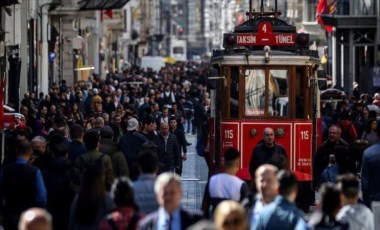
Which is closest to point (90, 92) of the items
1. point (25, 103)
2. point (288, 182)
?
point (25, 103)

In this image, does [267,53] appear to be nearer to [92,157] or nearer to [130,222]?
[92,157]

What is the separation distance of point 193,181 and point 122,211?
17846 millimetres

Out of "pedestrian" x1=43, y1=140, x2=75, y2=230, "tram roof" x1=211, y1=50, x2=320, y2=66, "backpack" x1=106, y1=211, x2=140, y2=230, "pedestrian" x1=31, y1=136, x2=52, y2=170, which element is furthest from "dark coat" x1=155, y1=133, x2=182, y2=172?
"backpack" x1=106, y1=211, x2=140, y2=230

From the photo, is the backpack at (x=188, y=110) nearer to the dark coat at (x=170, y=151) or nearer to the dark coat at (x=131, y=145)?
the dark coat at (x=170, y=151)

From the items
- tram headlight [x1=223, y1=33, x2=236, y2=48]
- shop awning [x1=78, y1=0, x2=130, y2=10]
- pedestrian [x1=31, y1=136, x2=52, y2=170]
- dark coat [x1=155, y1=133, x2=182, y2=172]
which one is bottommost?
dark coat [x1=155, y1=133, x2=182, y2=172]

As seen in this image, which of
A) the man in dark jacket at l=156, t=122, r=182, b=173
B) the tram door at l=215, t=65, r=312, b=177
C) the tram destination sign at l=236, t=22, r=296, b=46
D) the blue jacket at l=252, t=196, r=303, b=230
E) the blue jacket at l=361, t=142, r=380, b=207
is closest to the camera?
the blue jacket at l=252, t=196, r=303, b=230

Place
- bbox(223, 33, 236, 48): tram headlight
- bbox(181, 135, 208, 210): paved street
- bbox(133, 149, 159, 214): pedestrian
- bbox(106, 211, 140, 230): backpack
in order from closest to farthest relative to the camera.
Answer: bbox(106, 211, 140, 230): backpack, bbox(133, 149, 159, 214): pedestrian, bbox(223, 33, 236, 48): tram headlight, bbox(181, 135, 208, 210): paved street

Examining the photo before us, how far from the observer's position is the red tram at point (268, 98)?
2294cm

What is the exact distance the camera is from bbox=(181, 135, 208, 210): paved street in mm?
25000

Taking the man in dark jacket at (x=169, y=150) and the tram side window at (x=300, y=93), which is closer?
the tram side window at (x=300, y=93)


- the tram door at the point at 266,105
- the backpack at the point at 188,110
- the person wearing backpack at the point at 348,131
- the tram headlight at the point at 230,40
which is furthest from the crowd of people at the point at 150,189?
the backpack at the point at 188,110

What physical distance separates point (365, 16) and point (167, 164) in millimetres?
32253

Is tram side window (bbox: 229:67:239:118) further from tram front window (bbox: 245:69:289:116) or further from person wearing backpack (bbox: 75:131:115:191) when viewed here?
person wearing backpack (bbox: 75:131:115:191)

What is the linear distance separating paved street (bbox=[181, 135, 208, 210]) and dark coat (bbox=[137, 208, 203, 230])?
11987 millimetres
